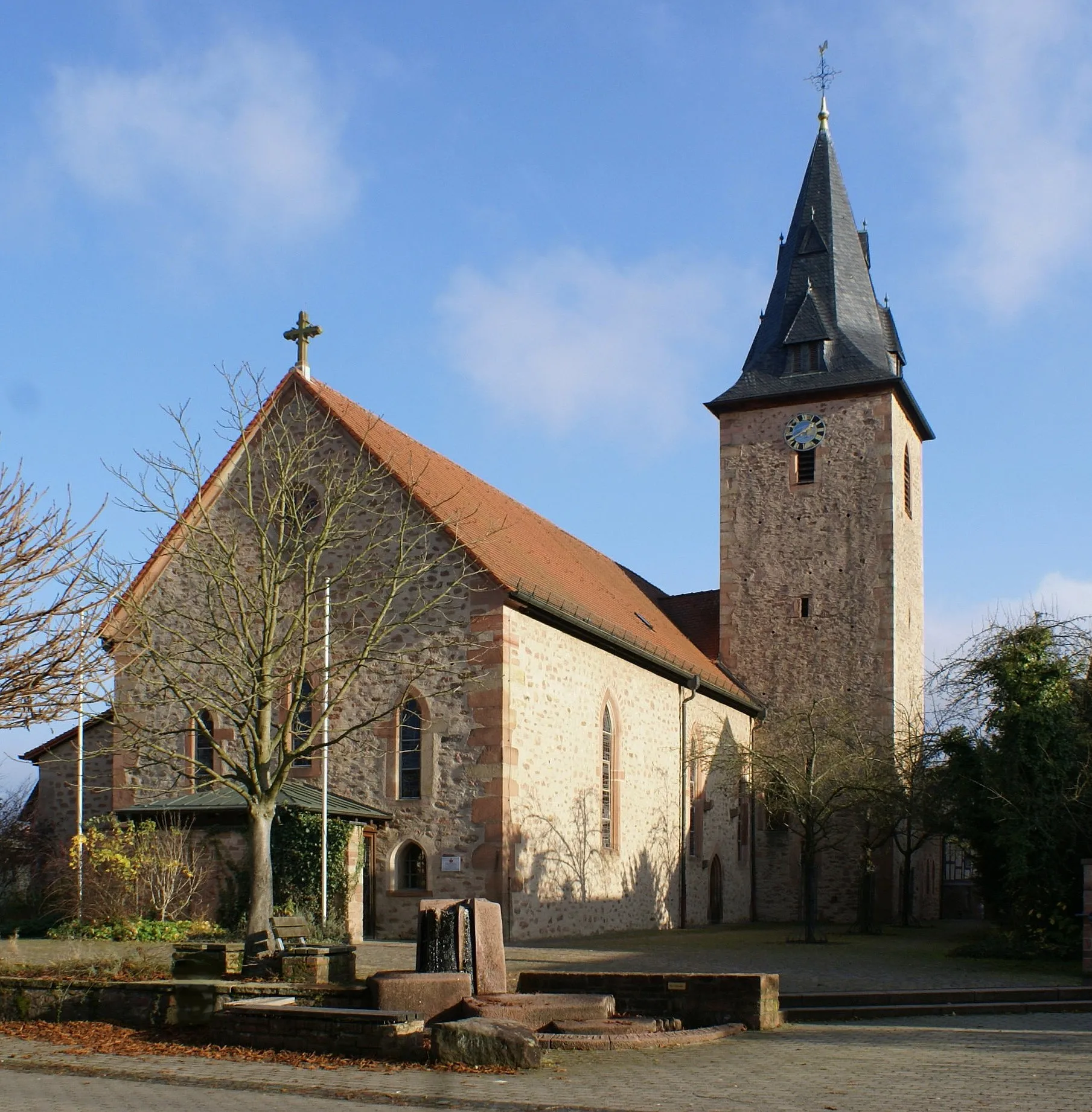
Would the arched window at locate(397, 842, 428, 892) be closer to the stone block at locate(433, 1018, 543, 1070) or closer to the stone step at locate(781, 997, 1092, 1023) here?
the stone step at locate(781, 997, 1092, 1023)

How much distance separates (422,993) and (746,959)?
763cm

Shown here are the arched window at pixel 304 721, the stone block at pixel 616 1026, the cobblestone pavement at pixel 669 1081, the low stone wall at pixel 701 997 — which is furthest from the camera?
the arched window at pixel 304 721

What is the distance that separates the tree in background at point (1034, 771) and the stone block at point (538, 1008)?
831 cm

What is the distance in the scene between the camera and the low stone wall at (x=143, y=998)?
35.5 feet

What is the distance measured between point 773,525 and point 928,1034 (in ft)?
67.0

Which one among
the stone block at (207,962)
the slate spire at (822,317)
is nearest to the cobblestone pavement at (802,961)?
the stone block at (207,962)

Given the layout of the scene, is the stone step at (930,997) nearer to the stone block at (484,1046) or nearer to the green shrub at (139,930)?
the stone block at (484,1046)

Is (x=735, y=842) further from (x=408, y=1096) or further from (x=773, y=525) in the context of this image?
(x=408, y=1096)

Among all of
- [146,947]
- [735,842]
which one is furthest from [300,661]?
[735,842]

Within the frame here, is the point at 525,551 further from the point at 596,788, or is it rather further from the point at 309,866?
the point at 309,866

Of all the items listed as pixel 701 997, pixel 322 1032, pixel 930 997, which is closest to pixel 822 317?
pixel 930 997

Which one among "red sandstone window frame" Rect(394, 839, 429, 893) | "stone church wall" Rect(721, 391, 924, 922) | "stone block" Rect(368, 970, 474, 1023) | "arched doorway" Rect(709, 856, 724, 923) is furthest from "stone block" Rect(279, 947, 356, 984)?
"stone church wall" Rect(721, 391, 924, 922)

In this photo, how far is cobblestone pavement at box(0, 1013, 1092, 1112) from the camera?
792 centimetres

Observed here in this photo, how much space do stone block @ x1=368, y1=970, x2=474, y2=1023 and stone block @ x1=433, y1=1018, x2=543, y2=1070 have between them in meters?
0.83
